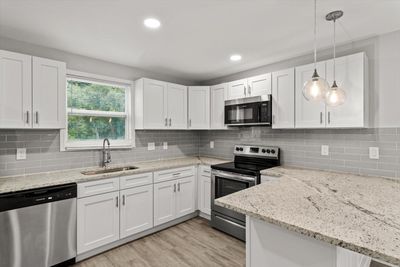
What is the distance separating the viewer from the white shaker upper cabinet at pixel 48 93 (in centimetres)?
226

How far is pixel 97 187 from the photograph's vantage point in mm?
2439

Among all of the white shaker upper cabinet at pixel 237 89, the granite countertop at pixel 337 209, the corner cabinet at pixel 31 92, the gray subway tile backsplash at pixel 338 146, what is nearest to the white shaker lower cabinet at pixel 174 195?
the gray subway tile backsplash at pixel 338 146

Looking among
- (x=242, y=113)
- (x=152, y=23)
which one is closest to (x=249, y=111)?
(x=242, y=113)

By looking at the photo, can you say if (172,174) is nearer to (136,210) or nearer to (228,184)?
(136,210)

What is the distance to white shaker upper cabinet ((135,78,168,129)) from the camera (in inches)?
127

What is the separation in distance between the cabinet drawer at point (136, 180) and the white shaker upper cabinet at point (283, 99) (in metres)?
1.87

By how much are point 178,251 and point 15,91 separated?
2.50 m

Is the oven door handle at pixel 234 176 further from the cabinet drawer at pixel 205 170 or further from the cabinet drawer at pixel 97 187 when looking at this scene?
the cabinet drawer at pixel 97 187

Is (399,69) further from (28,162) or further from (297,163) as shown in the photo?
(28,162)

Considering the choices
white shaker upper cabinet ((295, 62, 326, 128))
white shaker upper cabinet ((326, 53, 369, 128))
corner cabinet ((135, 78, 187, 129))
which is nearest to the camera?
white shaker upper cabinet ((326, 53, 369, 128))

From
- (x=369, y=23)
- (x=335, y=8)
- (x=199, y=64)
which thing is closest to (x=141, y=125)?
(x=199, y=64)

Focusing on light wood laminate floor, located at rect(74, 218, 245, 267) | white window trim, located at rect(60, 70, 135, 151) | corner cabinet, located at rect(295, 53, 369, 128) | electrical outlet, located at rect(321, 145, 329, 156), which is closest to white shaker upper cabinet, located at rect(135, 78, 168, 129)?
white window trim, located at rect(60, 70, 135, 151)

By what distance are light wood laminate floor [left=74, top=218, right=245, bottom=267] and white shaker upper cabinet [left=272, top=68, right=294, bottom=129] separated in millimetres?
1694

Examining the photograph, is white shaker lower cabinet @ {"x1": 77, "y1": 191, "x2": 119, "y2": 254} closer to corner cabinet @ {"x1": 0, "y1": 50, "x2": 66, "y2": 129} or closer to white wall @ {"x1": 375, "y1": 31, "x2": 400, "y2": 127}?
corner cabinet @ {"x1": 0, "y1": 50, "x2": 66, "y2": 129}
